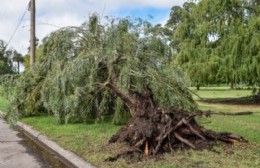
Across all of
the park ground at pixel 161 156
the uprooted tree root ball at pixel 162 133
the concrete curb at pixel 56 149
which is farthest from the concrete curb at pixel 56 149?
the uprooted tree root ball at pixel 162 133

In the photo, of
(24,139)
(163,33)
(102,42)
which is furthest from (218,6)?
(24,139)

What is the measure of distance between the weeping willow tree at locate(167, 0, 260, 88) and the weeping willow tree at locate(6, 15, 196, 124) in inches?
325

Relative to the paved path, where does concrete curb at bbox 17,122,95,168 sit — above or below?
above

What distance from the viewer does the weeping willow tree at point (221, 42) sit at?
19.2 m

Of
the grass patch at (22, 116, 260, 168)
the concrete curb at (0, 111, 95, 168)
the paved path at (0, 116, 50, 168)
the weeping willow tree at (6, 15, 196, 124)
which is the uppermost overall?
the weeping willow tree at (6, 15, 196, 124)

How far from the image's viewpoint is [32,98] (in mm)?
12477

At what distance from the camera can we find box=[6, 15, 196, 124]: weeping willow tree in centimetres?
1023

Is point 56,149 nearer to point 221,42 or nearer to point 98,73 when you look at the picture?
point 98,73

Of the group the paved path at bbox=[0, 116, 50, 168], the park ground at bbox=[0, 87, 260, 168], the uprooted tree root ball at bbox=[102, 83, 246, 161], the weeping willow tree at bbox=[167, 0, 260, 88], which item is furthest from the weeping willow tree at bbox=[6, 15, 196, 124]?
the weeping willow tree at bbox=[167, 0, 260, 88]

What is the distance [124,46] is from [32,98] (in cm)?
363

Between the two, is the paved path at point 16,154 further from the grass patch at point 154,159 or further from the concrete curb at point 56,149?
the grass patch at point 154,159

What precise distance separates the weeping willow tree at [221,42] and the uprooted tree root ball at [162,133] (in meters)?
12.4

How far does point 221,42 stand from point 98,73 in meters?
11.3

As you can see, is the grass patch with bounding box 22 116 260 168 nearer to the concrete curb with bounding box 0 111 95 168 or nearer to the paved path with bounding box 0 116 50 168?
the concrete curb with bounding box 0 111 95 168
